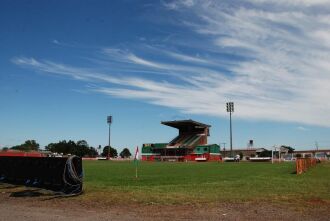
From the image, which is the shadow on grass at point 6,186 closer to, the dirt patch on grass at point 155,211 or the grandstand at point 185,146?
the dirt patch on grass at point 155,211

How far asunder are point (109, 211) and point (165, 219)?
203 cm

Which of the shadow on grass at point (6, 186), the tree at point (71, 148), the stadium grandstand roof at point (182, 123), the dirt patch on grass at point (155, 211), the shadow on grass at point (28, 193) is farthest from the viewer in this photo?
the tree at point (71, 148)

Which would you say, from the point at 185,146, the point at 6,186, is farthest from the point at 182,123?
the point at 6,186

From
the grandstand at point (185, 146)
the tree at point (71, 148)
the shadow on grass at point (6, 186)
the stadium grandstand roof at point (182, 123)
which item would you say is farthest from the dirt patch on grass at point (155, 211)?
the tree at point (71, 148)

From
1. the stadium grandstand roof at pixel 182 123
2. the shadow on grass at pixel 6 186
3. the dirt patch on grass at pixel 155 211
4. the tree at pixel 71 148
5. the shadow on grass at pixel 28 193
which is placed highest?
the stadium grandstand roof at pixel 182 123

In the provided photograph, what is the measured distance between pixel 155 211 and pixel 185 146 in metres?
127

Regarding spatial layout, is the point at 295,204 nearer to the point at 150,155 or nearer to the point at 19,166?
the point at 19,166

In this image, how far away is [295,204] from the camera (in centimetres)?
1295

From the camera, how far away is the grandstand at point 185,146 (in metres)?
134

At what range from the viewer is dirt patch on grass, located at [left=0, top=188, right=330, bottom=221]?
1089 cm

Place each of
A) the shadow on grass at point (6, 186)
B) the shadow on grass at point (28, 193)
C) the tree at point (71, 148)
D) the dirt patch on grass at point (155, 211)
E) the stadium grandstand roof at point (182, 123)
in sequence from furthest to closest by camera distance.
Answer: the tree at point (71, 148) → the stadium grandstand roof at point (182, 123) → the shadow on grass at point (6, 186) → the shadow on grass at point (28, 193) → the dirt patch on grass at point (155, 211)

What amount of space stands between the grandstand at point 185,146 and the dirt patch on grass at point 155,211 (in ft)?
382

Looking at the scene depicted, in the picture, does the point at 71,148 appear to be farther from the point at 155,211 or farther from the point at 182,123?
the point at 155,211

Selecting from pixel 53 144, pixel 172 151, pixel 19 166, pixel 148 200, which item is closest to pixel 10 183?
pixel 19 166
